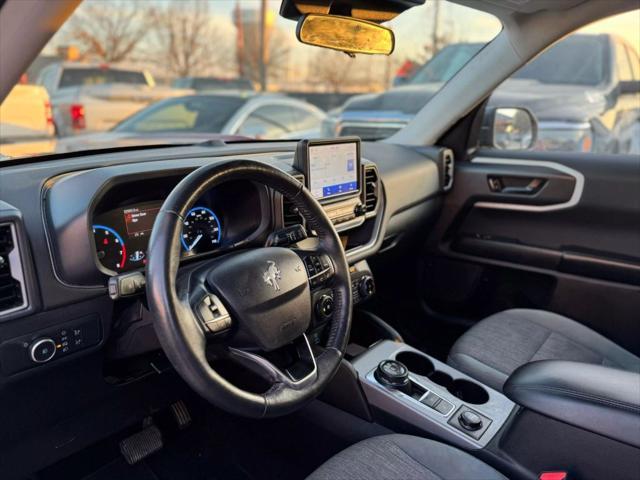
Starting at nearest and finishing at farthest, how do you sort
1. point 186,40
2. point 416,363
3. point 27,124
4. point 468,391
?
1. point 468,391
2. point 416,363
3. point 27,124
4. point 186,40

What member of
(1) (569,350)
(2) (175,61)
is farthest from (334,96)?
(1) (569,350)

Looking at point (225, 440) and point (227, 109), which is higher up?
point (227, 109)

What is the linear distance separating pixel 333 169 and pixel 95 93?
8.02 m

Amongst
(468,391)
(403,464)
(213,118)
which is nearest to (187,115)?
(213,118)

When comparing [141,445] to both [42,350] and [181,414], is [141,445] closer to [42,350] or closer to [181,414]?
[181,414]

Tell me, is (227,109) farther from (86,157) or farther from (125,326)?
(125,326)

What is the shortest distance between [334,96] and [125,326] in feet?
40.1

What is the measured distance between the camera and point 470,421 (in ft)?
5.46

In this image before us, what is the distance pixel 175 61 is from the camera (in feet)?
51.9

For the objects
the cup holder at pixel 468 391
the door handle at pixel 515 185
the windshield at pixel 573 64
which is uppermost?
the windshield at pixel 573 64

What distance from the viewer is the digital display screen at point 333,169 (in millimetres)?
1959

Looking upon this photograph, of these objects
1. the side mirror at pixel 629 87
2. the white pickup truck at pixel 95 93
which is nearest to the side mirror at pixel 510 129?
the side mirror at pixel 629 87

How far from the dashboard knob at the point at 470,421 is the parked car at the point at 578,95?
1675mm

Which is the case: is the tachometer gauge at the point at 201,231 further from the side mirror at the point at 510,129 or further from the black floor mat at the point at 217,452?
the side mirror at the point at 510,129
